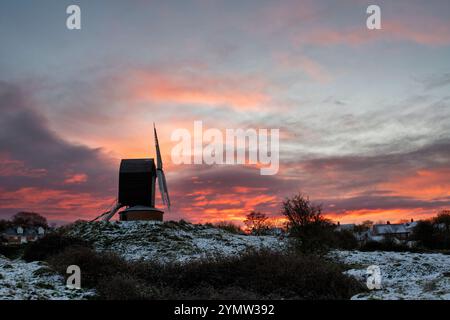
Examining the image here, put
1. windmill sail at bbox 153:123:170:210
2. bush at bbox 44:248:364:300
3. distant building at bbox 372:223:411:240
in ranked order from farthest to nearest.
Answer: distant building at bbox 372:223:411:240
windmill sail at bbox 153:123:170:210
bush at bbox 44:248:364:300

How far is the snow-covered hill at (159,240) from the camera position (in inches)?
1334

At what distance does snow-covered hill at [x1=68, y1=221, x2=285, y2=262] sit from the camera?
1334 inches

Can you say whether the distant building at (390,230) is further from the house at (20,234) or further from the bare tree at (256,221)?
the house at (20,234)

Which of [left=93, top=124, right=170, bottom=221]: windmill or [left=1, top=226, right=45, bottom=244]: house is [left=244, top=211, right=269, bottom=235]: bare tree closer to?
[left=93, top=124, right=170, bottom=221]: windmill

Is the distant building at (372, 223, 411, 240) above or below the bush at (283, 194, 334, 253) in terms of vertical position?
below

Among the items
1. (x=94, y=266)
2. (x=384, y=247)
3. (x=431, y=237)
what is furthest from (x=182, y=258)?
(x=431, y=237)

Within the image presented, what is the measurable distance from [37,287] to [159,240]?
21160mm

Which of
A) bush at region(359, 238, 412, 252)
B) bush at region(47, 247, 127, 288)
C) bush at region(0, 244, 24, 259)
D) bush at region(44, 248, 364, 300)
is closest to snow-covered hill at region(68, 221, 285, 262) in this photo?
bush at region(0, 244, 24, 259)

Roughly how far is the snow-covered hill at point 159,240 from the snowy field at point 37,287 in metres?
10.9

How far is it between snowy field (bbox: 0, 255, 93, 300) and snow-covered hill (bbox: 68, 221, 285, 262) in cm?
1086

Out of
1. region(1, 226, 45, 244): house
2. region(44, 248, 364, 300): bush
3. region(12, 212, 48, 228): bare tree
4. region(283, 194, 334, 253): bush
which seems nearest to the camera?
region(44, 248, 364, 300): bush

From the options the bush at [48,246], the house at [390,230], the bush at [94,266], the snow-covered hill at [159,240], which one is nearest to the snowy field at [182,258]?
the snow-covered hill at [159,240]
